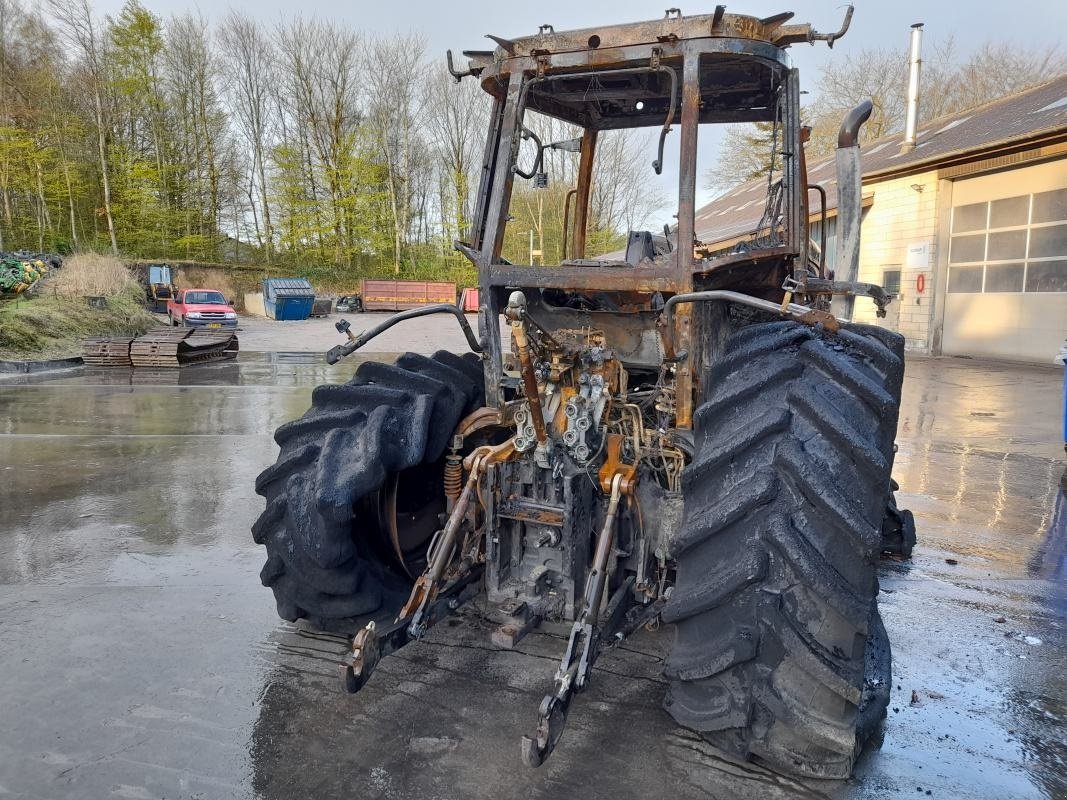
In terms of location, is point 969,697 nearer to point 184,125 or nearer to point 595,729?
point 595,729

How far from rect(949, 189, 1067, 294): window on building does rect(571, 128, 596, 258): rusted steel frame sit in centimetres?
1461

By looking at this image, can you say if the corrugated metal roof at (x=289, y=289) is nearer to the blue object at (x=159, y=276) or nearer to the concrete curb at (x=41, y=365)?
the blue object at (x=159, y=276)

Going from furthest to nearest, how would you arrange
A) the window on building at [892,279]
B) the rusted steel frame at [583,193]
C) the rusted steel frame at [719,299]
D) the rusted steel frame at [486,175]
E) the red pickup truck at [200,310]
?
the red pickup truck at [200,310]
the window on building at [892,279]
the rusted steel frame at [583,193]
the rusted steel frame at [486,175]
the rusted steel frame at [719,299]

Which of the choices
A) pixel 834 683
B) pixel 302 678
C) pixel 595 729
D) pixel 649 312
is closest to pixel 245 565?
pixel 302 678

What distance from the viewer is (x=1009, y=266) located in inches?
645

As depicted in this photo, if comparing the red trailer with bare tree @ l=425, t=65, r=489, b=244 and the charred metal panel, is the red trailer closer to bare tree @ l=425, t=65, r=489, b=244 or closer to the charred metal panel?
bare tree @ l=425, t=65, r=489, b=244

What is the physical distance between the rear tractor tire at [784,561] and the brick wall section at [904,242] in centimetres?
1659

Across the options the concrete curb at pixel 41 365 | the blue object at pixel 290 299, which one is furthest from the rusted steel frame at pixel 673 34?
the blue object at pixel 290 299

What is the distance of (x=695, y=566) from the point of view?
2.51 meters

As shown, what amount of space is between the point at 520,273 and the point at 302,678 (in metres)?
1.91

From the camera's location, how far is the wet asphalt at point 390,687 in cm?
264

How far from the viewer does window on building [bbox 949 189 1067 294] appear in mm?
15312

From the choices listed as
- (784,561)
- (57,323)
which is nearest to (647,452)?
(784,561)

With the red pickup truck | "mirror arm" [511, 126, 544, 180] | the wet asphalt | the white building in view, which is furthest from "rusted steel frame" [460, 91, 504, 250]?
the red pickup truck
